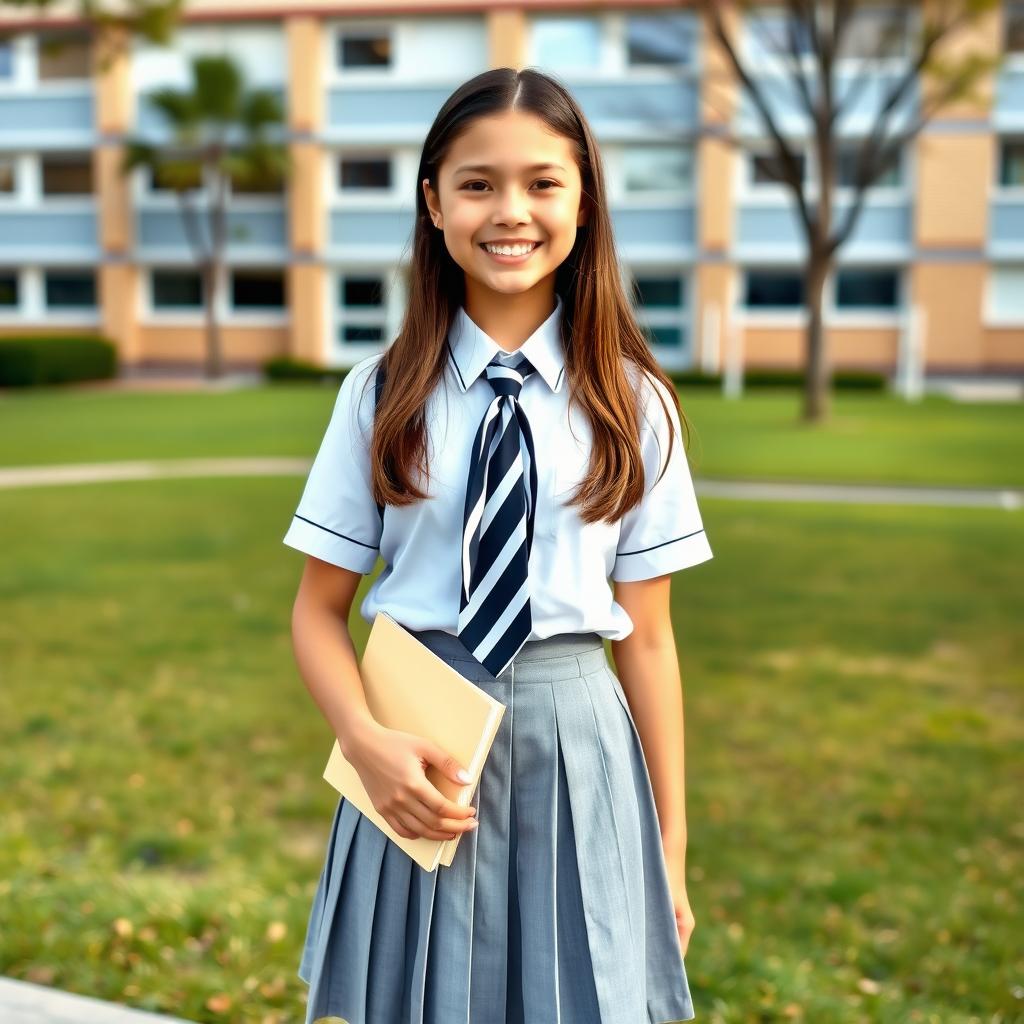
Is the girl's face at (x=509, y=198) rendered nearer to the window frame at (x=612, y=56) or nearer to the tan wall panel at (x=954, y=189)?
the tan wall panel at (x=954, y=189)

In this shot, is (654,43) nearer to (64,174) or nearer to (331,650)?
(64,174)

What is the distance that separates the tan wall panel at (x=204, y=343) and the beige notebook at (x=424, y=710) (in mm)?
29381

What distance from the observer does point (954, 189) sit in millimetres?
26781

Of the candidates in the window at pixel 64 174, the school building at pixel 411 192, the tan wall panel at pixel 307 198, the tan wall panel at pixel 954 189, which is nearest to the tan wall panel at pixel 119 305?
the school building at pixel 411 192

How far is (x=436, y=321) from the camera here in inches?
70.4

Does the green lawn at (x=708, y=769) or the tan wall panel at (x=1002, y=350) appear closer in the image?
the green lawn at (x=708, y=769)

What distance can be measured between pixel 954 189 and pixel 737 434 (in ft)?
46.2

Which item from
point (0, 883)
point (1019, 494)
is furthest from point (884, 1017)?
point (1019, 494)

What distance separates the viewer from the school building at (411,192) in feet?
88.8

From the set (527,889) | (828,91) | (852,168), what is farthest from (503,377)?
(852,168)

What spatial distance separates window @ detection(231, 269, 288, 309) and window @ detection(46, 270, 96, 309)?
11.1ft

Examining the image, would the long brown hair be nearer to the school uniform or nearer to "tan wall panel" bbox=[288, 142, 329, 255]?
the school uniform

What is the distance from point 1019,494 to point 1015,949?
26.4 feet

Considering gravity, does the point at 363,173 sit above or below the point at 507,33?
below
